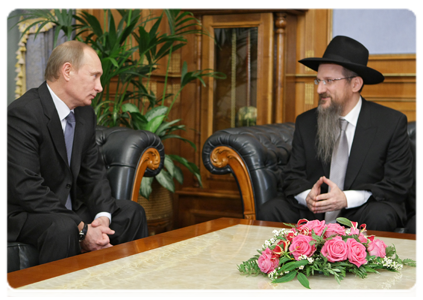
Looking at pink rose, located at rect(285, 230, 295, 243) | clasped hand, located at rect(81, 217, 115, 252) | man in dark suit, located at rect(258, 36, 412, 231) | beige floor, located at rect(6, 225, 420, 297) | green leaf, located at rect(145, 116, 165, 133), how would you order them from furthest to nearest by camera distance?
green leaf, located at rect(145, 116, 165, 133)
man in dark suit, located at rect(258, 36, 412, 231)
clasped hand, located at rect(81, 217, 115, 252)
pink rose, located at rect(285, 230, 295, 243)
beige floor, located at rect(6, 225, 420, 297)

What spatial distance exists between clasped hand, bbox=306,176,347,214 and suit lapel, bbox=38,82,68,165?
4.24 ft

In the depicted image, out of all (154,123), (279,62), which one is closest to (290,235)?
(154,123)

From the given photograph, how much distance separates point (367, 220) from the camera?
2750 mm

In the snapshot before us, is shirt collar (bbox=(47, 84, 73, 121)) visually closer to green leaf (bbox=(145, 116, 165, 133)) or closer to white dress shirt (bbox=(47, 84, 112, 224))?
white dress shirt (bbox=(47, 84, 112, 224))

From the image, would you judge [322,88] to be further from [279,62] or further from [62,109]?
[279,62]

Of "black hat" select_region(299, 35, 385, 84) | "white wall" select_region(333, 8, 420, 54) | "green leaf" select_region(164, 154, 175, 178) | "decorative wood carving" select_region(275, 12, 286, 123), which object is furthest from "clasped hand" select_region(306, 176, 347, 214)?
"white wall" select_region(333, 8, 420, 54)

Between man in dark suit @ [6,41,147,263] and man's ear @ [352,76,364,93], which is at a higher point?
man's ear @ [352,76,364,93]

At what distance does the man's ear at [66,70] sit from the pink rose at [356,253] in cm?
171

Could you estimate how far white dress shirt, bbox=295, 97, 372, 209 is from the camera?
2852mm

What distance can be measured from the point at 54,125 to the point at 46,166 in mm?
200

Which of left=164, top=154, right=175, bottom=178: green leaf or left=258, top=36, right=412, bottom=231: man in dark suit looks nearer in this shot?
left=258, top=36, right=412, bottom=231: man in dark suit

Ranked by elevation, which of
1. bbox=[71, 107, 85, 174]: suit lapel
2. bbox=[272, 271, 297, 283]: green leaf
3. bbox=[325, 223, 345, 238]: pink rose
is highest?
bbox=[71, 107, 85, 174]: suit lapel

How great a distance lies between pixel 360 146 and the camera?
301 cm

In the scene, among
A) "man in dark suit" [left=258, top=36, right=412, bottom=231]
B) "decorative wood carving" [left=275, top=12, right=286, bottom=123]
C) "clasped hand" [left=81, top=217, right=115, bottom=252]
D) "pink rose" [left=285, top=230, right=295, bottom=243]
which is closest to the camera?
"pink rose" [left=285, top=230, right=295, bottom=243]
